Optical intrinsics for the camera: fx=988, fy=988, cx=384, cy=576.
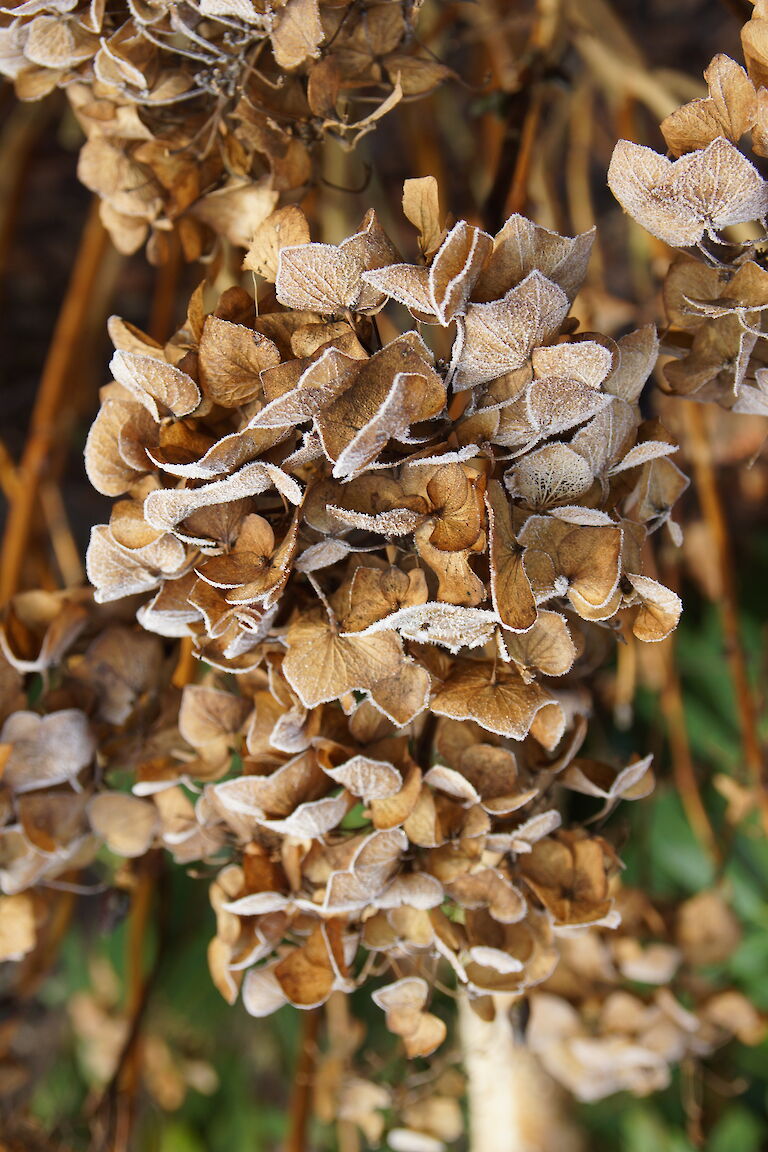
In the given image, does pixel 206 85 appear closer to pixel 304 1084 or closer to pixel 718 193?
pixel 718 193

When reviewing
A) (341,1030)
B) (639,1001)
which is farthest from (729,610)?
(341,1030)

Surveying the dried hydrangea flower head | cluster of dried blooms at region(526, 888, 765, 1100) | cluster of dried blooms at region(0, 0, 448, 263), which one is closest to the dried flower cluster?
the dried hydrangea flower head

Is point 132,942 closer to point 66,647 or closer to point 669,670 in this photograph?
point 66,647

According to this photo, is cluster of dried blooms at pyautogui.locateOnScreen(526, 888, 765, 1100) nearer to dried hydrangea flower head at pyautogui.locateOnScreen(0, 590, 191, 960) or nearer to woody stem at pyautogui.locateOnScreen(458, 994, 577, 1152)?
woody stem at pyautogui.locateOnScreen(458, 994, 577, 1152)

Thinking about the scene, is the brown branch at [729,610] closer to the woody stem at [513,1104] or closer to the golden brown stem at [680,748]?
the golden brown stem at [680,748]

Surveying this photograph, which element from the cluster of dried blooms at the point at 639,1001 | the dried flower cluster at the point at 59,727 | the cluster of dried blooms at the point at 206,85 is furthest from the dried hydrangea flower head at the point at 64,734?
the cluster of dried blooms at the point at 639,1001

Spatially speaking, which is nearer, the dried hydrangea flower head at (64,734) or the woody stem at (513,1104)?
the dried hydrangea flower head at (64,734)
